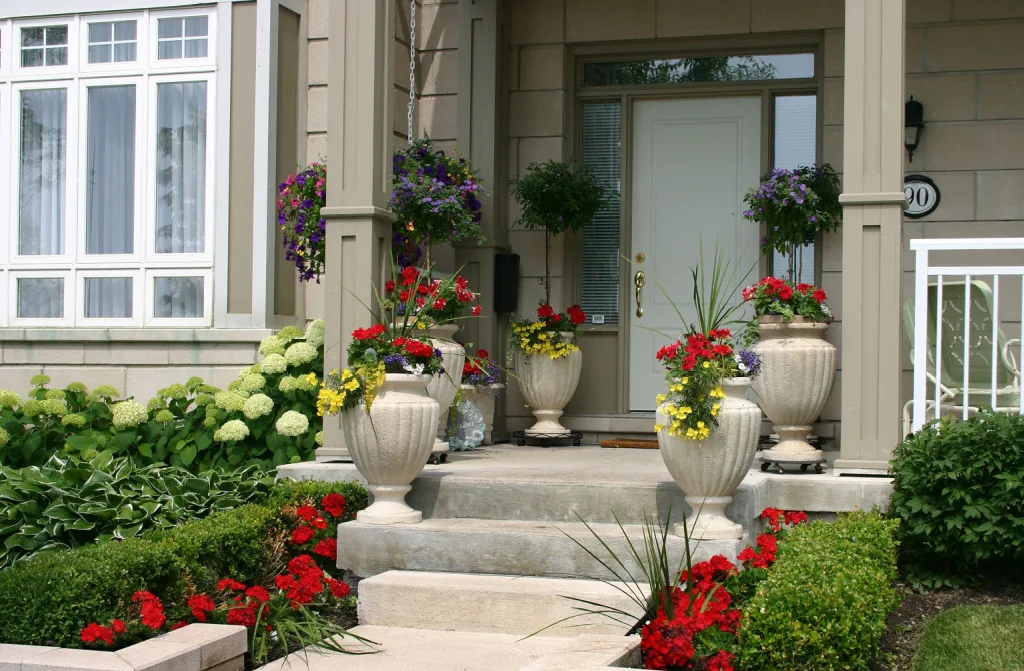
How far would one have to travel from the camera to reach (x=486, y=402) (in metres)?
6.97

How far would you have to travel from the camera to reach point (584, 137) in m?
7.68

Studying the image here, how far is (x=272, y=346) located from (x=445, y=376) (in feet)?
4.17

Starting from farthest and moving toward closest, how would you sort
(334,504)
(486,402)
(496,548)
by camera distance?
1. (486,402)
2. (334,504)
3. (496,548)

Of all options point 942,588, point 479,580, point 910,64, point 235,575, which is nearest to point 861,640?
point 942,588

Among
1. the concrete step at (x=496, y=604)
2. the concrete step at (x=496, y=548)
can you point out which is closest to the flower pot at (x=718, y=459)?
the concrete step at (x=496, y=548)

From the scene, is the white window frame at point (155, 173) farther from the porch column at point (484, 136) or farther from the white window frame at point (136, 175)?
the porch column at point (484, 136)

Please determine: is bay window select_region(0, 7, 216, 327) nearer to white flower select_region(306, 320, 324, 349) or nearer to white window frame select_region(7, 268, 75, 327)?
white window frame select_region(7, 268, 75, 327)

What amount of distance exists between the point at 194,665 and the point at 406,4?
202 inches

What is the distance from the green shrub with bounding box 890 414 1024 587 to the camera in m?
4.29

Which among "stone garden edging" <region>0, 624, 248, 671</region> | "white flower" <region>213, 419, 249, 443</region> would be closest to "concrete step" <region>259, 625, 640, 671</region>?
"stone garden edging" <region>0, 624, 248, 671</region>

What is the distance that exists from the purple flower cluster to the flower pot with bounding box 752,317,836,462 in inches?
103

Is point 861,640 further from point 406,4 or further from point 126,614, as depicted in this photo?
point 406,4

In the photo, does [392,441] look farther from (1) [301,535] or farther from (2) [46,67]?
(2) [46,67]

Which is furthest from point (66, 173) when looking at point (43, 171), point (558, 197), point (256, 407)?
point (558, 197)
